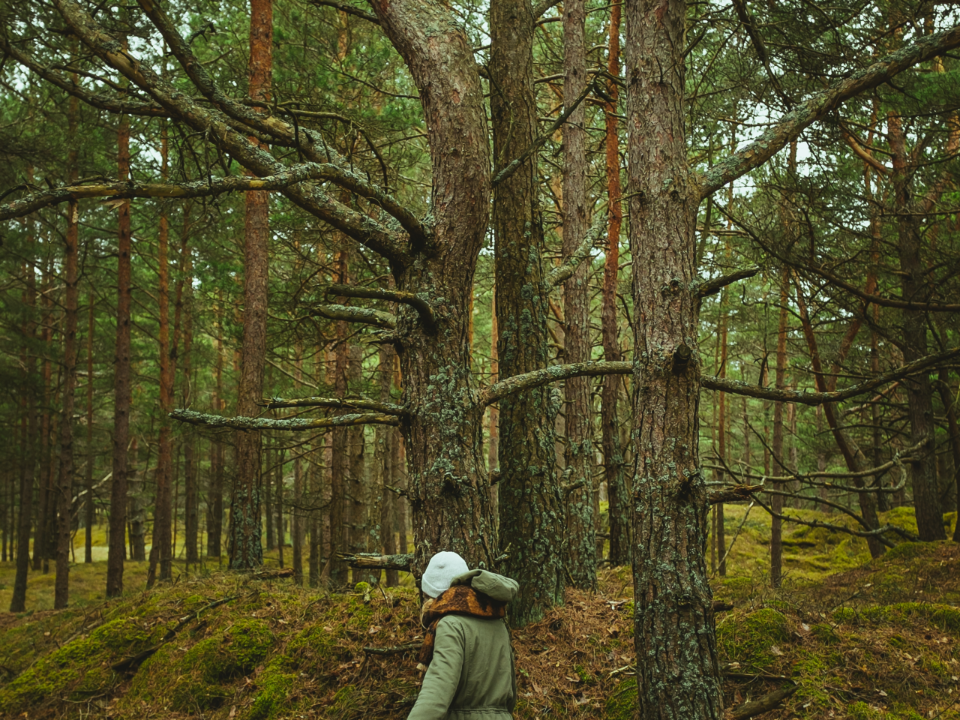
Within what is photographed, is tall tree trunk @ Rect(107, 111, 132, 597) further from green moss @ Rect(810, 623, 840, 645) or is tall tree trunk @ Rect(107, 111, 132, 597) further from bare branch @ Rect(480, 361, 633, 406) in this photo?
green moss @ Rect(810, 623, 840, 645)

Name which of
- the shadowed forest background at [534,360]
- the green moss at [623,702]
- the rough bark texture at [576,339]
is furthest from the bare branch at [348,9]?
the green moss at [623,702]

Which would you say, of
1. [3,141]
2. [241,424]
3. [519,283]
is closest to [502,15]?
[519,283]

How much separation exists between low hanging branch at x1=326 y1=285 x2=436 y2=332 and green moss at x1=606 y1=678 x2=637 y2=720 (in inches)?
130

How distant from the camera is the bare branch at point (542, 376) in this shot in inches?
173

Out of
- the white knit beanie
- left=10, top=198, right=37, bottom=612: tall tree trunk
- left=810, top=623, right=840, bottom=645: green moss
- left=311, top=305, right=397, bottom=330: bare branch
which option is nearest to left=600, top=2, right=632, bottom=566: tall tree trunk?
left=810, top=623, right=840, bottom=645: green moss

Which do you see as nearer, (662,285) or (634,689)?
(662,285)

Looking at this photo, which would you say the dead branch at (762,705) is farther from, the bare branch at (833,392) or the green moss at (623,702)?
the bare branch at (833,392)

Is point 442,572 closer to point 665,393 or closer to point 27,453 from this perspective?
point 665,393

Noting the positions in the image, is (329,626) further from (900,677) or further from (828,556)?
(828,556)

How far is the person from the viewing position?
2998 millimetres

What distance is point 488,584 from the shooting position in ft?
10.4

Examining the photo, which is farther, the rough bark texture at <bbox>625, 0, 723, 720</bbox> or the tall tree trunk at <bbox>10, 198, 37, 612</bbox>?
the tall tree trunk at <bbox>10, 198, 37, 612</bbox>

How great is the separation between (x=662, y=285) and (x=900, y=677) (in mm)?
3762

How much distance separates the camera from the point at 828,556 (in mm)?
16328
